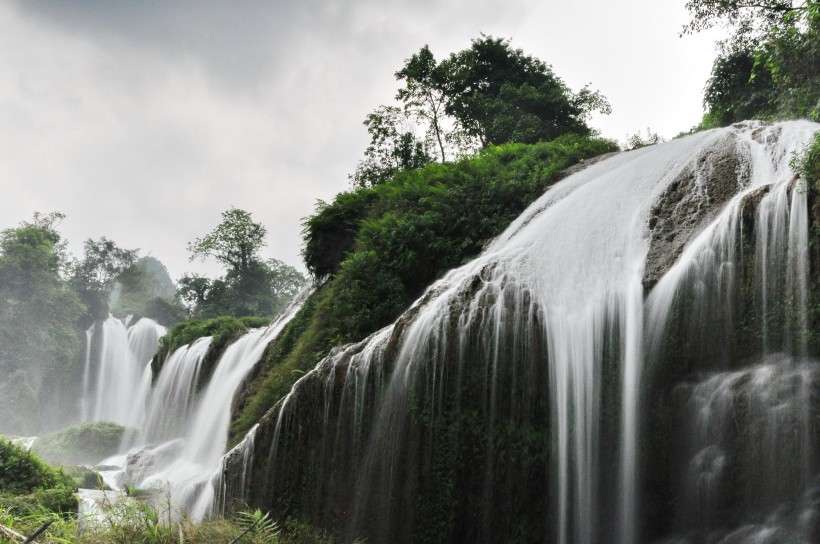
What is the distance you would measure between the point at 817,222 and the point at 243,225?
38968mm

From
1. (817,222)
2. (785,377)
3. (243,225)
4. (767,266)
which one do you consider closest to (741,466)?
(785,377)

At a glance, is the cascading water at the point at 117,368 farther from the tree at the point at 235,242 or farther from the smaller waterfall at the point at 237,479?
the smaller waterfall at the point at 237,479

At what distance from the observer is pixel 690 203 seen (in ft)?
27.1

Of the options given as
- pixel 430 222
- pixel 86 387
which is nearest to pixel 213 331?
pixel 430 222

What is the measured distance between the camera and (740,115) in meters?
19.0

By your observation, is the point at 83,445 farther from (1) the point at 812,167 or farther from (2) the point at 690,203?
(1) the point at 812,167

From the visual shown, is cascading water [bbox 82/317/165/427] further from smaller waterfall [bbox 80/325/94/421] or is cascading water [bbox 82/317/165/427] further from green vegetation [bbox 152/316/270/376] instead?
green vegetation [bbox 152/316/270/376]

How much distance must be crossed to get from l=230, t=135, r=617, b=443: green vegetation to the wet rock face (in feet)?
13.6

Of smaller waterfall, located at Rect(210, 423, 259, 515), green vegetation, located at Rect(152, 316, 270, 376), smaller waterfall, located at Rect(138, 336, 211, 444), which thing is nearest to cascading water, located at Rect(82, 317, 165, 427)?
green vegetation, located at Rect(152, 316, 270, 376)

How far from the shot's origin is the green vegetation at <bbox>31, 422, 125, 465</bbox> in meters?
25.2

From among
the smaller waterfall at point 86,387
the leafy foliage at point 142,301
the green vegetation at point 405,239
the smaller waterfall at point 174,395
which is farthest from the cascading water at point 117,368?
the green vegetation at point 405,239

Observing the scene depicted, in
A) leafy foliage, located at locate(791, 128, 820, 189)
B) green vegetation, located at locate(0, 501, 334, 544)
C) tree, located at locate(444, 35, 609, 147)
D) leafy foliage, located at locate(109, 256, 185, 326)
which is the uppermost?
tree, located at locate(444, 35, 609, 147)

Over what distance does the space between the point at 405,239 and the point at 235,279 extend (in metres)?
32.5

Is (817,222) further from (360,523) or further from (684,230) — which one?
(360,523)
